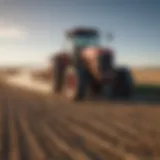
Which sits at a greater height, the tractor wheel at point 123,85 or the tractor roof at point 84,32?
the tractor roof at point 84,32

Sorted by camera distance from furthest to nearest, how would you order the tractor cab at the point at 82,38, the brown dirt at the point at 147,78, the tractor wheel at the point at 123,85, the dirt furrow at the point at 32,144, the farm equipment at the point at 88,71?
the brown dirt at the point at 147,78
the tractor cab at the point at 82,38
the tractor wheel at the point at 123,85
the farm equipment at the point at 88,71
the dirt furrow at the point at 32,144

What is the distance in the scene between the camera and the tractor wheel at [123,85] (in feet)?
36.9

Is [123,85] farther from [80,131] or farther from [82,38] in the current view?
[80,131]

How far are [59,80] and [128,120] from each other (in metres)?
5.00

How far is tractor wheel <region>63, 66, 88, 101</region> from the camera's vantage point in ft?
34.0

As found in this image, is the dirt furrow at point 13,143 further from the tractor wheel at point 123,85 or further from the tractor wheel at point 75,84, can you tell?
the tractor wheel at point 123,85

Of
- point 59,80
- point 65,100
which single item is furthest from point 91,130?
point 59,80

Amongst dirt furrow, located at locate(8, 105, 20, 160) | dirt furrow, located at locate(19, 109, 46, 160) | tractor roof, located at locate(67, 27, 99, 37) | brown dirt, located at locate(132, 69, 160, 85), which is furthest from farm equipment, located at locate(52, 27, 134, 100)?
brown dirt, located at locate(132, 69, 160, 85)

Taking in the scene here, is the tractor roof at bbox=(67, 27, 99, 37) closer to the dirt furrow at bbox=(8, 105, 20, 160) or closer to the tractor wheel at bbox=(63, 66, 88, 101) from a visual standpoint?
the tractor wheel at bbox=(63, 66, 88, 101)

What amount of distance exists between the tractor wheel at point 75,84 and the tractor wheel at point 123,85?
4.03ft

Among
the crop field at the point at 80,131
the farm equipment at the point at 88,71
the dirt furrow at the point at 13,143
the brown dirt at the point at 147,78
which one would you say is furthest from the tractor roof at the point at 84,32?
the brown dirt at the point at 147,78

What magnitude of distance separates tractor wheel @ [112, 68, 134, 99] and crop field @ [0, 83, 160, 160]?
133 centimetres

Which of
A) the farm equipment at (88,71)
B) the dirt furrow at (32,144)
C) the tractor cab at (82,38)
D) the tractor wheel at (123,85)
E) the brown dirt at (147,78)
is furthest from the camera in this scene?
the brown dirt at (147,78)

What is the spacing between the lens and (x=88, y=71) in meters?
11.0
